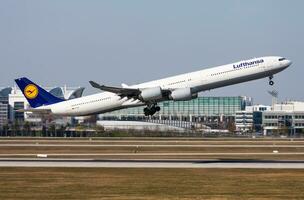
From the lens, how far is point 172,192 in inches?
1423

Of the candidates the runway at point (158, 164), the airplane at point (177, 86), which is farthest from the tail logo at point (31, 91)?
the runway at point (158, 164)

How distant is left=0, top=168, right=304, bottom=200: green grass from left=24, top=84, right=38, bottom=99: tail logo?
110 ft

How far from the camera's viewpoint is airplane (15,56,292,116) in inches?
2638

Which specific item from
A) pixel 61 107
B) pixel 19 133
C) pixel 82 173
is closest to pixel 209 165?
pixel 82 173

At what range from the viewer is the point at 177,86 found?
227ft

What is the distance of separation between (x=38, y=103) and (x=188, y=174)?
39.2 metres

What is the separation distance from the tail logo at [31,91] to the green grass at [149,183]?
3342 cm

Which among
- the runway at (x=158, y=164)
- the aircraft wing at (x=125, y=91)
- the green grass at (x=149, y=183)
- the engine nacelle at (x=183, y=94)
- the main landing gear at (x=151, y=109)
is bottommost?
the green grass at (x=149, y=183)

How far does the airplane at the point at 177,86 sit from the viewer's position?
220 ft

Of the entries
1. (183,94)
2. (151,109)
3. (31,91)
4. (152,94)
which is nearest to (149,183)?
(183,94)

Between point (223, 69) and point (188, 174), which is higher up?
point (223, 69)

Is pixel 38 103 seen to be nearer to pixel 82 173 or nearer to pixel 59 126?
pixel 82 173

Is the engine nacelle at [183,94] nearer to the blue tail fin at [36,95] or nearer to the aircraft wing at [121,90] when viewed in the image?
the aircraft wing at [121,90]

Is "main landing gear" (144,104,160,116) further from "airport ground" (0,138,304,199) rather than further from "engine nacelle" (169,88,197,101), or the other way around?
"airport ground" (0,138,304,199)
